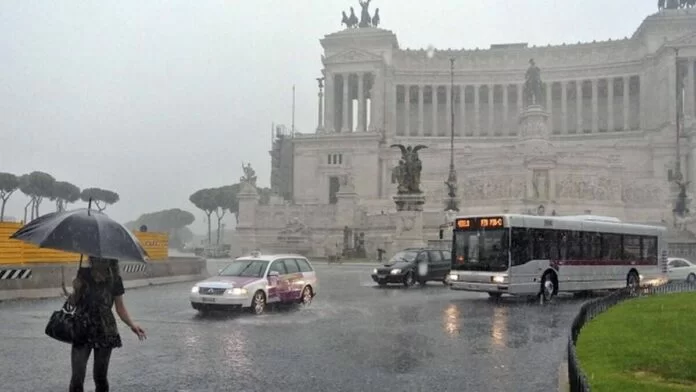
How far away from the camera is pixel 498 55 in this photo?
321 ft

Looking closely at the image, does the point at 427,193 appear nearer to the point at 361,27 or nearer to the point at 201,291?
the point at 361,27

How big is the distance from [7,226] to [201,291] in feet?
28.5

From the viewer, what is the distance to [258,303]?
17000mm

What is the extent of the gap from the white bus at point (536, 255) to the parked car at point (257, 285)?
5.24 metres

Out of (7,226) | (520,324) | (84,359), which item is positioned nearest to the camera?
(84,359)

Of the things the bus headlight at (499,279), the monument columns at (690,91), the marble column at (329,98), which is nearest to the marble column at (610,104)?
the monument columns at (690,91)

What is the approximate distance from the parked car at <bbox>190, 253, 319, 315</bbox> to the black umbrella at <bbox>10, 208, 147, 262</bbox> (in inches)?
371

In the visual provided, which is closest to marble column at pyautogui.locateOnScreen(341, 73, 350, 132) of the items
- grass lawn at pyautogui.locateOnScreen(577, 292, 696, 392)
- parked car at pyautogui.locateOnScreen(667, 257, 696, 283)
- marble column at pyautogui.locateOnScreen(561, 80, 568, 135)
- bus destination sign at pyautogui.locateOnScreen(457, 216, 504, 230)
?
marble column at pyautogui.locateOnScreen(561, 80, 568, 135)

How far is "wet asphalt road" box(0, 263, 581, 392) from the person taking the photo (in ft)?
30.0

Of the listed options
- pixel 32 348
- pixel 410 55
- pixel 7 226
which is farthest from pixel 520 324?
pixel 410 55

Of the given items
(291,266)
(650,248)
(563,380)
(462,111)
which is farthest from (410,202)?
(462,111)

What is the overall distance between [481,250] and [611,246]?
6.01 meters

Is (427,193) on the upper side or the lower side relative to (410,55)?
lower

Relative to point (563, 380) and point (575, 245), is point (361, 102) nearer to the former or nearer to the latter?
point (575, 245)
